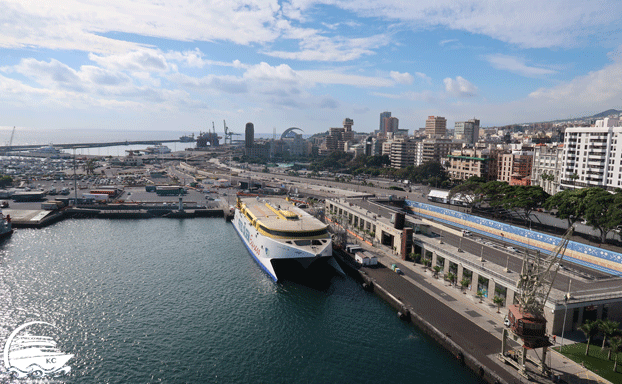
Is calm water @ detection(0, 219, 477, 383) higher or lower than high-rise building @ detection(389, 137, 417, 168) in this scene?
lower

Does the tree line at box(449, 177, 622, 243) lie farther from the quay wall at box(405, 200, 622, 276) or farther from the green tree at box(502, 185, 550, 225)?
the quay wall at box(405, 200, 622, 276)

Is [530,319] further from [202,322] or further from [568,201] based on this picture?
[568,201]

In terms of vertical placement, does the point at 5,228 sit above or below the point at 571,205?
below

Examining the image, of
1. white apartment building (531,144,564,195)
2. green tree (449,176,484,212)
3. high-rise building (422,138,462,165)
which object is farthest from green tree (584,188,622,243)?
high-rise building (422,138,462,165)

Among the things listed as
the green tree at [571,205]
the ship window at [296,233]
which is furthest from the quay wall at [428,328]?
the green tree at [571,205]

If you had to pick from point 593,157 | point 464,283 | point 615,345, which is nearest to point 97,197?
point 464,283

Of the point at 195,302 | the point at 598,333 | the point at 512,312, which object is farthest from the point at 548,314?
the point at 195,302
